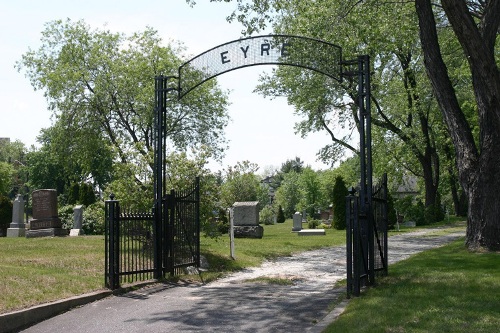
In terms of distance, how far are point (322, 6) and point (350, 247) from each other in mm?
13915

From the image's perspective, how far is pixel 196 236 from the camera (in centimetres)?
1462

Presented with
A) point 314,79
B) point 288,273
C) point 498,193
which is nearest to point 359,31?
point 314,79

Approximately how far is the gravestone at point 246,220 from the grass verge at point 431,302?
43.6 ft

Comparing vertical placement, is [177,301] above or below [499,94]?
below

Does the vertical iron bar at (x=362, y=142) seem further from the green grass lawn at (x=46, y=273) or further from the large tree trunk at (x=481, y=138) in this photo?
the green grass lawn at (x=46, y=273)

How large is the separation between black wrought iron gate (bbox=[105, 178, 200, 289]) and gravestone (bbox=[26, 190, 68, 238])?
46.5ft

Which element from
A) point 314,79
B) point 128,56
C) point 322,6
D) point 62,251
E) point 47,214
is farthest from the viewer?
point 128,56

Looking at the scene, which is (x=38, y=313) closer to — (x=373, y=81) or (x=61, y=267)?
(x=61, y=267)

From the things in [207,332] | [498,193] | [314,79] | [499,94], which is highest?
[314,79]

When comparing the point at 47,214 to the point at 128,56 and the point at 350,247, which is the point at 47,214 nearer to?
A: the point at 128,56

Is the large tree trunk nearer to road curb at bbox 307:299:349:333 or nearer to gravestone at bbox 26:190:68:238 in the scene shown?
road curb at bbox 307:299:349:333

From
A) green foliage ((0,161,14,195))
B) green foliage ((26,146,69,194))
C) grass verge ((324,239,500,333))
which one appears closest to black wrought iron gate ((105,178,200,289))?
grass verge ((324,239,500,333))

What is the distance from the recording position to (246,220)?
89.7ft

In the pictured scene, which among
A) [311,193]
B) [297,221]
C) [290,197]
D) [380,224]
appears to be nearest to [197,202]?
[380,224]
